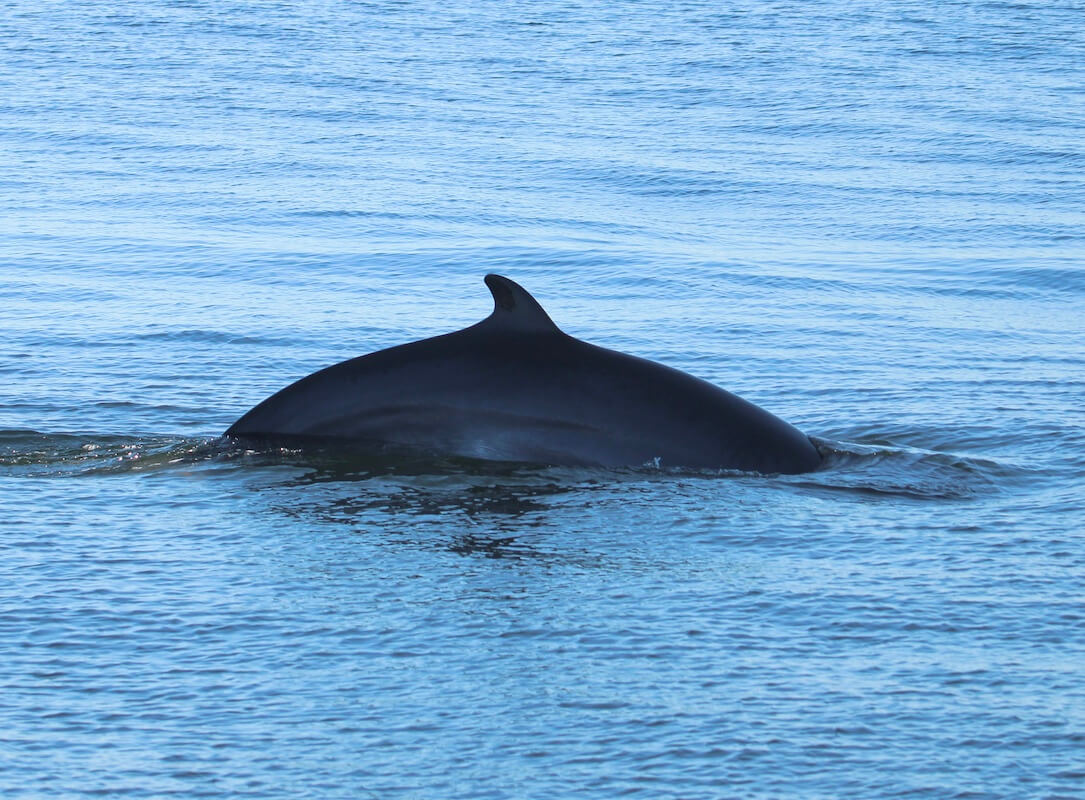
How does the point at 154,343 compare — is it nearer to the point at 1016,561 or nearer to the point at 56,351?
the point at 56,351

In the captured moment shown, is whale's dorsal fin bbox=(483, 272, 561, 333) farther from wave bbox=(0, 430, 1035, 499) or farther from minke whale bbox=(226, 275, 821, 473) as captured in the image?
wave bbox=(0, 430, 1035, 499)

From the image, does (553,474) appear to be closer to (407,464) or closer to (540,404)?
(540,404)

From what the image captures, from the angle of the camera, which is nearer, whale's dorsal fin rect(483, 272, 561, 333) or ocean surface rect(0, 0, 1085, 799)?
ocean surface rect(0, 0, 1085, 799)

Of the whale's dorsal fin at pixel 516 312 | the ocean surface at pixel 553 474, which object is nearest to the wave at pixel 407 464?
the ocean surface at pixel 553 474

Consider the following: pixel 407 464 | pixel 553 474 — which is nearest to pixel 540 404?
pixel 553 474

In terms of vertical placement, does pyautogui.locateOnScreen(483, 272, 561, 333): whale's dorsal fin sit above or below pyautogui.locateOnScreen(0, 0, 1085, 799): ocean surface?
above

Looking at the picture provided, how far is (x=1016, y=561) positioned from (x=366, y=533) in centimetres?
275

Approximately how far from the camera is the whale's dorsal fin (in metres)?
9.19

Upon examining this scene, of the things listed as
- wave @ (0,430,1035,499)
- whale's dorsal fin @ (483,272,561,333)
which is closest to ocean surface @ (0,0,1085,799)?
wave @ (0,430,1035,499)

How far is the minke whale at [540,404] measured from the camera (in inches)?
366

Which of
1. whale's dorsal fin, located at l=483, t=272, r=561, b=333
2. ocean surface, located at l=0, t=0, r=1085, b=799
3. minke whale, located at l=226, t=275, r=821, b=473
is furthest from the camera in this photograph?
minke whale, located at l=226, t=275, r=821, b=473

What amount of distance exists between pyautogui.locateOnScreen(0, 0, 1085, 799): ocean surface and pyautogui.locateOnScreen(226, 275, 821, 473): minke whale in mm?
158

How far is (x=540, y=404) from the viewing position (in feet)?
30.6

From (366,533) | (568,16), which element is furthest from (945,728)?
(568,16)
